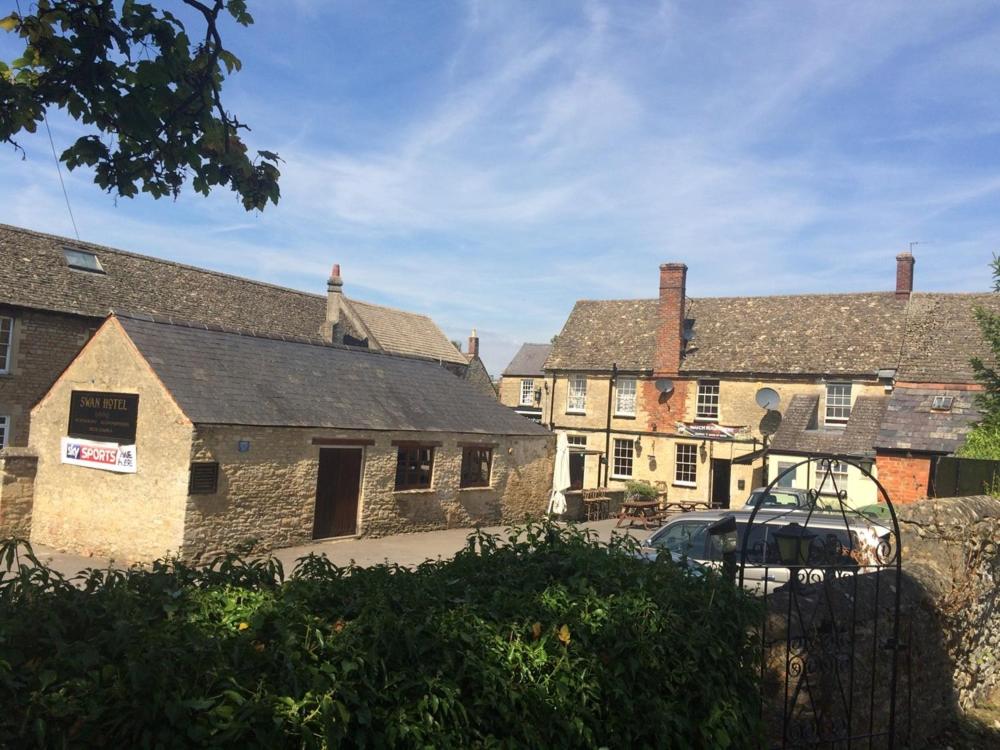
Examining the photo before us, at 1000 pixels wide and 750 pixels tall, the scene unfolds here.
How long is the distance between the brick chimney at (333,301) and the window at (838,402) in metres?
20.7

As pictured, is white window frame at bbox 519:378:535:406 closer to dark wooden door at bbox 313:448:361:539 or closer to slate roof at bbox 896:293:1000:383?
slate roof at bbox 896:293:1000:383

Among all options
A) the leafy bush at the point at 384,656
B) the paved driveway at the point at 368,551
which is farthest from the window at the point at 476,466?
the leafy bush at the point at 384,656

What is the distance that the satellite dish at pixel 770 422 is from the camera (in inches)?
1115

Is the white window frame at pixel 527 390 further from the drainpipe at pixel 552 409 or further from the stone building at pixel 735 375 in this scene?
the drainpipe at pixel 552 409

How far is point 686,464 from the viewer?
3003 centimetres

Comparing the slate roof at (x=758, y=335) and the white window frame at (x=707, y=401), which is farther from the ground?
the slate roof at (x=758, y=335)

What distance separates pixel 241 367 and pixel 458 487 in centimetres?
667

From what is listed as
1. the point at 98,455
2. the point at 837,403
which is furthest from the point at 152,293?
the point at 837,403

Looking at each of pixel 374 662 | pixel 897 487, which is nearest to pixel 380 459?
pixel 897 487

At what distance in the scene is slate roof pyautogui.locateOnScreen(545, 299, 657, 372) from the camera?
32531mm

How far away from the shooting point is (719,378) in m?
29.9

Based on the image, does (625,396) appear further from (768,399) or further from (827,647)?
(827,647)

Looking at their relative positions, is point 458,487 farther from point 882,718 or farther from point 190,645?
point 190,645

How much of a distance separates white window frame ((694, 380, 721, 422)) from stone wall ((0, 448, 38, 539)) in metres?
22.6
